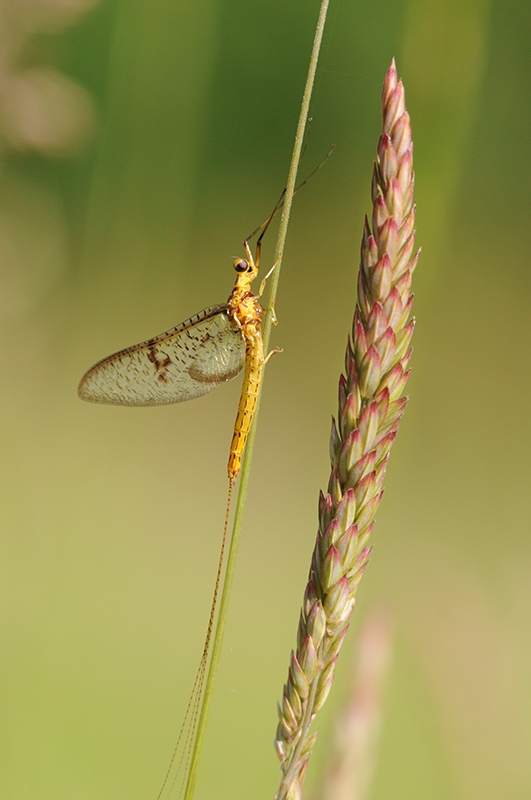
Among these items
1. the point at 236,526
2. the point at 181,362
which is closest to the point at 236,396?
the point at 181,362

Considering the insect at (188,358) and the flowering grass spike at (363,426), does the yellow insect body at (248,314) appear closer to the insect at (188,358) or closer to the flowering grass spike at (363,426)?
the insect at (188,358)

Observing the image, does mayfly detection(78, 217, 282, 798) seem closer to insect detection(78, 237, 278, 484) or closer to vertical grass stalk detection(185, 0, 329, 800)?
insect detection(78, 237, 278, 484)

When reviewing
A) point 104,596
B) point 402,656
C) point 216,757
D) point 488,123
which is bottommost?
point 216,757

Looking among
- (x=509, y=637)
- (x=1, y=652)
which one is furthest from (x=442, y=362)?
(x=1, y=652)

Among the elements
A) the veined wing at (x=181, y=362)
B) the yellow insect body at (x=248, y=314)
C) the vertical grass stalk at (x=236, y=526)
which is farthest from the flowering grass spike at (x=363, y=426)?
the veined wing at (x=181, y=362)

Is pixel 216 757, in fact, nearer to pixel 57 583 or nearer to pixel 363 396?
pixel 57 583

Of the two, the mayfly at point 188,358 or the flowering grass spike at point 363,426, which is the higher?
the mayfly at point 188,358

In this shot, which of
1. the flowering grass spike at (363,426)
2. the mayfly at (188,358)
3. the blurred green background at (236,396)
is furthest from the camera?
the mayfly at (188,358)
